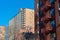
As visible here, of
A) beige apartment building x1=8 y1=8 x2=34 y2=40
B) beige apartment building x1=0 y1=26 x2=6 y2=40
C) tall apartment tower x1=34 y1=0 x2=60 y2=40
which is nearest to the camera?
tall apartment tower x1=34 y1=0 x2=60 y2=40

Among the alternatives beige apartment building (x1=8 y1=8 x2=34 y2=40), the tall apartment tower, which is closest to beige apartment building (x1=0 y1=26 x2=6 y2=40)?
beige apartment building (x1=8 y1=8 x2=34 y2=40)

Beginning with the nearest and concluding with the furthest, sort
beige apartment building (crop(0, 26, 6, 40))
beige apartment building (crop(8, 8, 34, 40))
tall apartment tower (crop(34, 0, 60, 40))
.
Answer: tall apartment tower (crop(34, 0, 60, 40))
beige apartment building (crop(0, 26, 6, 40))
beige apartment building (crop(8, 8, 34, 40))

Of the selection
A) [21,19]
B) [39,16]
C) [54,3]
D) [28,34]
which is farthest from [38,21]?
[21,19]

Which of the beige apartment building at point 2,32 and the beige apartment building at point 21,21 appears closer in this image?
the beige apartment building at point 2,32

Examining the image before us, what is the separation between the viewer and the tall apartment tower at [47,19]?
1464 inches

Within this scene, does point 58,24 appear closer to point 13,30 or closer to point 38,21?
point 38,21

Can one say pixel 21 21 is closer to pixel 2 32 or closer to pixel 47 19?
pixel 2 32

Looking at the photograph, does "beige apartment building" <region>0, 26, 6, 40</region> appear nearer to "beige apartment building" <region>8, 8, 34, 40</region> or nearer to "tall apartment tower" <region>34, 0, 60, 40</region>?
"beige apartment building" <region>8, 8, 34, 40</region>

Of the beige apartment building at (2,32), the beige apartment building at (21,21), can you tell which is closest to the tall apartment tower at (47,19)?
the beige apartment building at (2,32)

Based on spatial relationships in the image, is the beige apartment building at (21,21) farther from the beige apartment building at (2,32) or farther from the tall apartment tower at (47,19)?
the tall apartment tower at (47,19)

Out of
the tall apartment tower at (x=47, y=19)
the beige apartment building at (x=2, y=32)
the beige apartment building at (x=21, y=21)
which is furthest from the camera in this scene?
the beige apartment building at (x=21, y=21)

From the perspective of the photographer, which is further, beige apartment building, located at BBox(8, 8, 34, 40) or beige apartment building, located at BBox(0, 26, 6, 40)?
beige apartment building, located at BBox(8, 8, 34, 40)

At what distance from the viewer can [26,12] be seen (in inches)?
4641

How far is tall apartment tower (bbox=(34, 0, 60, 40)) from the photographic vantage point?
37.2 meters
